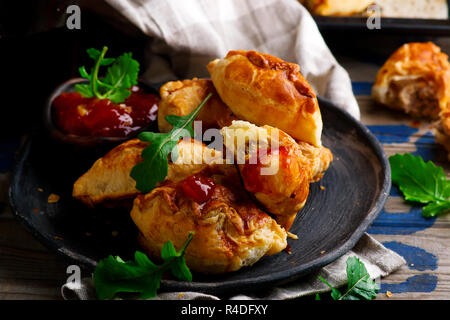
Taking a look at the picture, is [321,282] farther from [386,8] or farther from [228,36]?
[386,8]

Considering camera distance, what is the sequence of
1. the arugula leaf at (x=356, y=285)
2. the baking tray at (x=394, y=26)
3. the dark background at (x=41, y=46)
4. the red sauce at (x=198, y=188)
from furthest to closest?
the baking tray at (x=394, y=26), the dark background at (x=41, y=46), the arugula leaf at (x=356, y=285), the red sauce at (x=198, y=188)

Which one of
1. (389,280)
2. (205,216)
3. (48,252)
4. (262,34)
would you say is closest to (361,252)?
(389,280)

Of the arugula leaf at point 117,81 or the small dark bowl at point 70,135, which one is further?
the arugula leaf at point 117,81

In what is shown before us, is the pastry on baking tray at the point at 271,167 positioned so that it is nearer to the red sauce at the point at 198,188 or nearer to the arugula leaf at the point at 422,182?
the red sauce at the point at 198,188

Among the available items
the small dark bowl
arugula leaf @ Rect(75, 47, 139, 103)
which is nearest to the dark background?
the small dark bowl

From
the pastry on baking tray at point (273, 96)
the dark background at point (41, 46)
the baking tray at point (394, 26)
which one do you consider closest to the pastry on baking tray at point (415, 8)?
the baking tray at point (394, 26)
